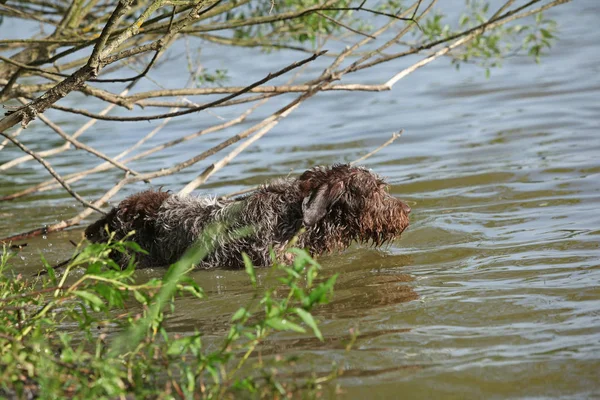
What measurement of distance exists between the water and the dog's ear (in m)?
0.50

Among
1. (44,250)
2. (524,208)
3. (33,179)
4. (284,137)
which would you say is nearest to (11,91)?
(44,250)

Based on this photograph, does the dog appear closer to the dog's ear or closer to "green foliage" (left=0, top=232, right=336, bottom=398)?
the dog's ear

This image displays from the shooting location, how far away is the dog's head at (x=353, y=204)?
7453mm

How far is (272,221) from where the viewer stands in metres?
7.64

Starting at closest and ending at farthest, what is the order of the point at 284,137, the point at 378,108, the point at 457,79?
the point at 284,137, the point at 378,108, the point at 457,79

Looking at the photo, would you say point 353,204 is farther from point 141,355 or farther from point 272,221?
point 141,355

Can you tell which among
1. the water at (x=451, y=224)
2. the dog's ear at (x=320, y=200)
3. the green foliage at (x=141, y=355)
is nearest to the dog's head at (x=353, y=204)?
the dog's ear at (x=320, y=200)

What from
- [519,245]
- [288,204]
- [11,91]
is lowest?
[519,245]

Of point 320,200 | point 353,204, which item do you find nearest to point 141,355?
point 320,200

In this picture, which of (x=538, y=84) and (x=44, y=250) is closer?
(x=44, y=250)

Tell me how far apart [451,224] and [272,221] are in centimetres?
192

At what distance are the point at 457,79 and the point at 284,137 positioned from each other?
15.7ft

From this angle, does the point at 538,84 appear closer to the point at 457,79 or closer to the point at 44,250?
the point at 457,79

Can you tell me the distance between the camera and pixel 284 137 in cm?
1384
